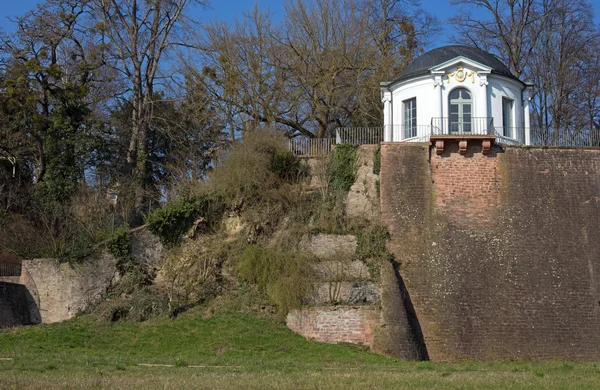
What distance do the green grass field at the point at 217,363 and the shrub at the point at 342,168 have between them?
634 centimetres

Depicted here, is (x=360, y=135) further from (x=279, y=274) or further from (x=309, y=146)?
(x=279, y=274)

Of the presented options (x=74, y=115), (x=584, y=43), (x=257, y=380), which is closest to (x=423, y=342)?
(x=257, y=380)

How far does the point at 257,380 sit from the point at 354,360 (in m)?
6.73

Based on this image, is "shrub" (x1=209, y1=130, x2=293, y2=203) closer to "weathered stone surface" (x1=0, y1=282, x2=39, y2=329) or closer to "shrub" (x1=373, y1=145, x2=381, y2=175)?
"shrub" (x1=373, y1=145, x2=381, y2=175)

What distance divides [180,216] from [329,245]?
5.16 m

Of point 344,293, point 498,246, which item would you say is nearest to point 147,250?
point 344,293

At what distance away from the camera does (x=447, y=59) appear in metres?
30.0

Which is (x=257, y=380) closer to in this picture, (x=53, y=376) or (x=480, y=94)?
(x=53, y=376)

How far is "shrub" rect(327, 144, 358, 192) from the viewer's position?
29312 millimetres

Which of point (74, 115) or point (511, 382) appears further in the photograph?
point (74, 115)

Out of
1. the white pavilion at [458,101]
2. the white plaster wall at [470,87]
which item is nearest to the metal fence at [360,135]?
the white pavilion at [458,101]

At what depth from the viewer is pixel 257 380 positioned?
15.5 metres

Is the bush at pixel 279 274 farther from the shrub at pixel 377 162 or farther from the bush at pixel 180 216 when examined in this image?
the shrub at pixel 377 162

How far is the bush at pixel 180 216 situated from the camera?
2794cm
